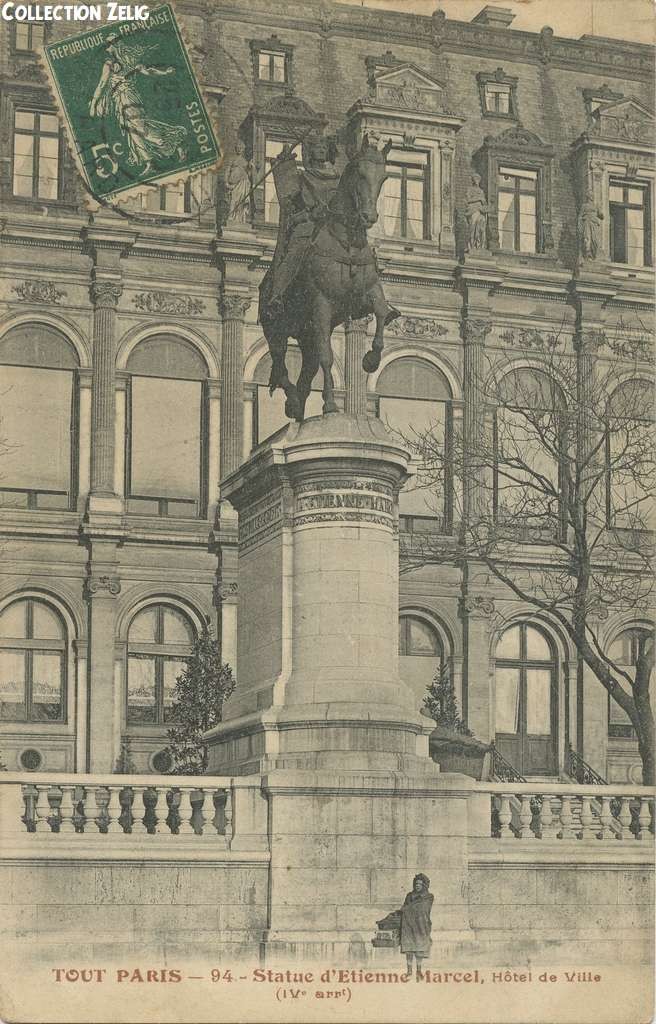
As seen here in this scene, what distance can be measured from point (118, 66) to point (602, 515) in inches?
683

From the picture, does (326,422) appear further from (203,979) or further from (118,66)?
(118,66)

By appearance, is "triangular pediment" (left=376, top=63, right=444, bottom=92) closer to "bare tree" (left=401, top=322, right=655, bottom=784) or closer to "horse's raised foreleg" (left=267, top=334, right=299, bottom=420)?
"bare tree" (left=401, top=322, right=655, bottom=784)

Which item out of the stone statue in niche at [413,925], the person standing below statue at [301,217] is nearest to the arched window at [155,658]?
the person standing below statue at [301,217]

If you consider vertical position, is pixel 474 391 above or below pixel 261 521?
above

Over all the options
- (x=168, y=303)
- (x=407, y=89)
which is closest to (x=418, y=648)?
(x=168, y=303)

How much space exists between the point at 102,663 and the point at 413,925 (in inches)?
850

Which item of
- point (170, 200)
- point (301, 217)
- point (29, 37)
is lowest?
point (301, 217)

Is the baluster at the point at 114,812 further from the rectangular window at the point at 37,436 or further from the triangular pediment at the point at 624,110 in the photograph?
the triangular pediment at the point at 624,110

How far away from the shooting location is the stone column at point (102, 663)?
37.8m

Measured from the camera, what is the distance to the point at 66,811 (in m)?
18.2

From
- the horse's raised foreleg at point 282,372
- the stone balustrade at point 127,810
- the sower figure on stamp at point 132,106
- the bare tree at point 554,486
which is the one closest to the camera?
the stone balustrade at point 127,810

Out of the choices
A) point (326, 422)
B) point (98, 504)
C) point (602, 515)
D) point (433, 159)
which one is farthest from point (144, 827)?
point (433, 159)

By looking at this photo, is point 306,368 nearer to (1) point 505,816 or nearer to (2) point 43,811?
(1) point 505,816

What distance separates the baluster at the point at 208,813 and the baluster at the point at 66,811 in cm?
126
